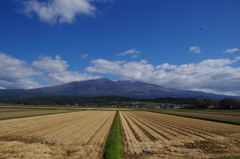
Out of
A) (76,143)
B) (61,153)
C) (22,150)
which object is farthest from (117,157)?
(22,150)

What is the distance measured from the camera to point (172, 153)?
1536 cm

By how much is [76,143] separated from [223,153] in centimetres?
1339

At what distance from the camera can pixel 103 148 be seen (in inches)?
664

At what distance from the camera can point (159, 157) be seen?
561 inches

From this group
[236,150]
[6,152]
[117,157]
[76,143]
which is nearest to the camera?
[117,157]

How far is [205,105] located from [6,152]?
154184mm

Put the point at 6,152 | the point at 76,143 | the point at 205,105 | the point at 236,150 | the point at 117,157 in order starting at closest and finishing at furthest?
the point at 117,157, the point at 6,152, the point at 236,150, the point at 76,143, the point at 205,105

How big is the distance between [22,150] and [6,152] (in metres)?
1.15

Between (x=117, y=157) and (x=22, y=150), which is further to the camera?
(x=22, y=150)

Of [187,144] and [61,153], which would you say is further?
[187,144]

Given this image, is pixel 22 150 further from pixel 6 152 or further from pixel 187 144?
pixel 187 144

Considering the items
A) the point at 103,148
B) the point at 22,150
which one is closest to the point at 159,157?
the point at 103,148

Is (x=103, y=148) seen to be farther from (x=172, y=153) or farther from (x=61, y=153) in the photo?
(x=172, y=153)

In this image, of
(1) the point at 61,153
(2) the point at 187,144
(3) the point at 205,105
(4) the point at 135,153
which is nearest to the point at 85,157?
(1) the point at 61,153
